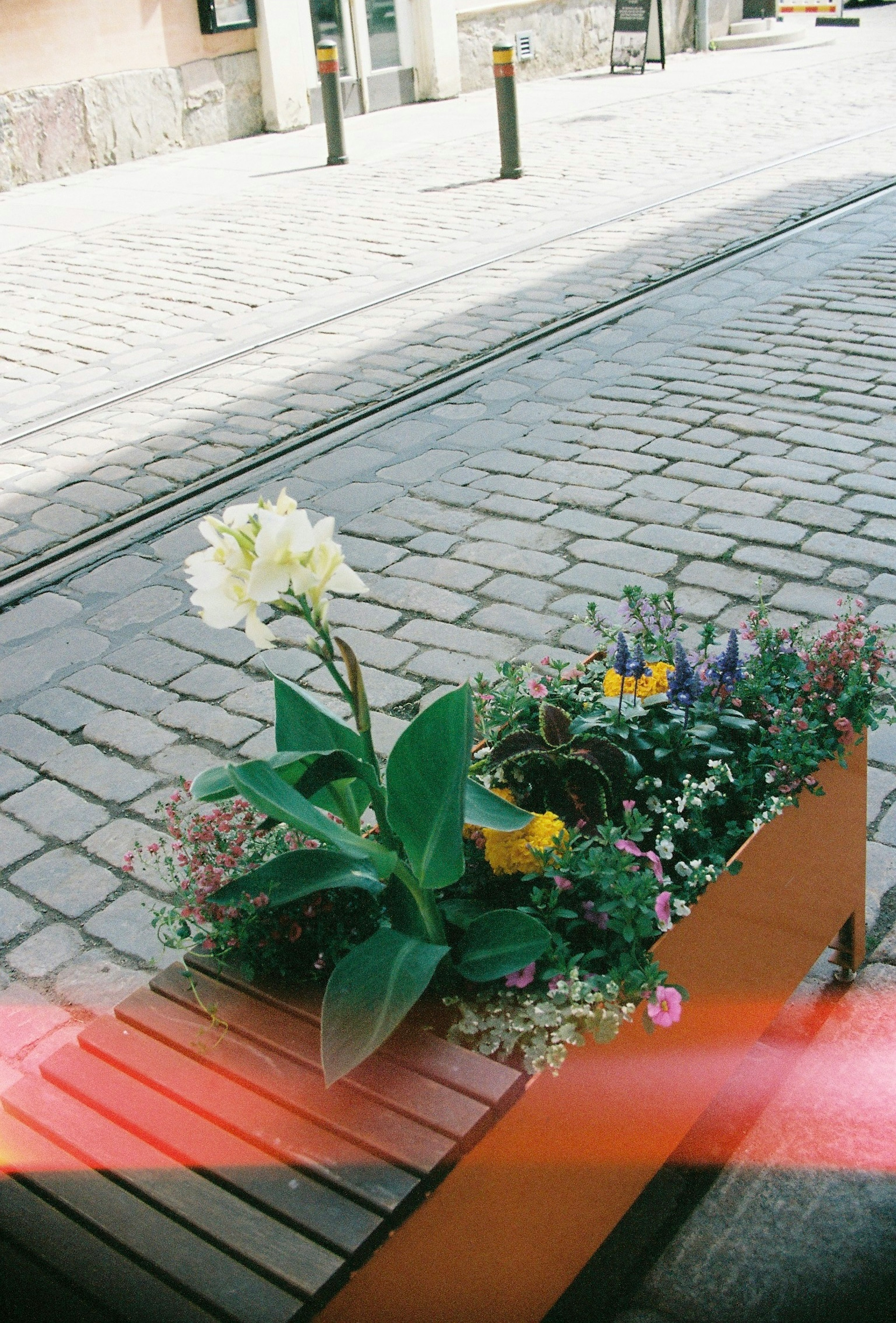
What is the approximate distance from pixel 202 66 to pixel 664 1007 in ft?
45.5

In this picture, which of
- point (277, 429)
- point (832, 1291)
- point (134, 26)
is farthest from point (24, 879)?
point (134, 26)

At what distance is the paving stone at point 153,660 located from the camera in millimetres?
3943

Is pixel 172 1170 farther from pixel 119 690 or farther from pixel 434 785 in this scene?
pixel 119 690

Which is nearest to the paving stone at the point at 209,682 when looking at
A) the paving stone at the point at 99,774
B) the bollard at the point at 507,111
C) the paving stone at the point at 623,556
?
the paving stone at the point at 99,774

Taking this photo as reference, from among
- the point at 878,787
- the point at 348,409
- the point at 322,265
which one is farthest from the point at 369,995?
the point at 322,265

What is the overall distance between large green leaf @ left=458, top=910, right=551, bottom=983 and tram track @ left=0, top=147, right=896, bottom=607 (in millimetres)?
3192

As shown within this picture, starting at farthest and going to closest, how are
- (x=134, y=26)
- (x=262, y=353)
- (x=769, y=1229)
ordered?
(x=134, y=26) < (x=262, y=353) < (x=769, y=1229)

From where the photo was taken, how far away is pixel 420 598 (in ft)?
13.9

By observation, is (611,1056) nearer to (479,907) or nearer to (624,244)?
(479,907)

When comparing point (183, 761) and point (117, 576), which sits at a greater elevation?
point (117, 576)

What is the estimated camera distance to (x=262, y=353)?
695 cm

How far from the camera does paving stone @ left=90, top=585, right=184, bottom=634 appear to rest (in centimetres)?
430

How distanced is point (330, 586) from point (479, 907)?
1.96 ft

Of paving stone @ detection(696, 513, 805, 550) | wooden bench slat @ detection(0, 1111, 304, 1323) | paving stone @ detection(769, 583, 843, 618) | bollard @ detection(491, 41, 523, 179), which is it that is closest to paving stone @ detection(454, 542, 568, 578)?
paving stone @ detection(696, 513, 805, 550)
